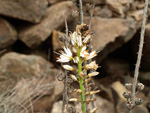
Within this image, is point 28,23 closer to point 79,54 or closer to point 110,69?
point 110,69

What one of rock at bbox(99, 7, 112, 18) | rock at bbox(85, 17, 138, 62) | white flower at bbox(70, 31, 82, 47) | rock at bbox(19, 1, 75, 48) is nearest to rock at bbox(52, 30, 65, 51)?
rock at bbox(19, 1, 75, 48)

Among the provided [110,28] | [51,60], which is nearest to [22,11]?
[51,60]

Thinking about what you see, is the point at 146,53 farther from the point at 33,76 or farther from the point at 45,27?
the point at 33,76

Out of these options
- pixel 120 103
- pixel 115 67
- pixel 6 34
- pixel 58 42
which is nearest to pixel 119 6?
pixel 115 67

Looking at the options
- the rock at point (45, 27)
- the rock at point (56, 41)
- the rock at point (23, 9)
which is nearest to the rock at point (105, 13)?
the rock at point (45, 27)

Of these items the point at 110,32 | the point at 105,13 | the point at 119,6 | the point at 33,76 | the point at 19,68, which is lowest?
the point at 33,76

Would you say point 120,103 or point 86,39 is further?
point 120,103
